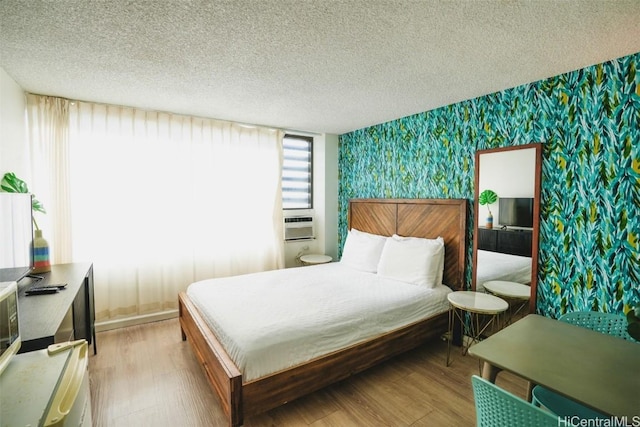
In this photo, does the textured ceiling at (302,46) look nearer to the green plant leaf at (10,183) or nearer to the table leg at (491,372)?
the green plant leaf at (10,183)

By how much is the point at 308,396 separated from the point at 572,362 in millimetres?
1648

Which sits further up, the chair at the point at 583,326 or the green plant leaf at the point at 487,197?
the green plant leaf at the point at 487,197

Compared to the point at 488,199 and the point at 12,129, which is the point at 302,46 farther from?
the point at 12,129

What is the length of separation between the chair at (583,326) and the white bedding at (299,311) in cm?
108

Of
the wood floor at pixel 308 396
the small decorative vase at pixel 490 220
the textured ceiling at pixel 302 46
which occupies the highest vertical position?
the textured ceiling at pixel 302 46

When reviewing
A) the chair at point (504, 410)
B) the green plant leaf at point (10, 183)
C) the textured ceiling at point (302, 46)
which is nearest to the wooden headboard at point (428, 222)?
the textured ceiling at point (302, 46)

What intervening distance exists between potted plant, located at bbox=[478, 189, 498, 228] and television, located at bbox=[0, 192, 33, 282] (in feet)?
12.0

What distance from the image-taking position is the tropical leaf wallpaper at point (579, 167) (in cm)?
201

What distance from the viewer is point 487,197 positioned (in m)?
2.80

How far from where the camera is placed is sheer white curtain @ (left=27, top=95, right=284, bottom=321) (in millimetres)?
3152

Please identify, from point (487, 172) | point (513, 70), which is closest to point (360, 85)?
point (513, 70)

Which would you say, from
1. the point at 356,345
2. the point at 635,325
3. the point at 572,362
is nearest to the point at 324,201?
the point at 356,345

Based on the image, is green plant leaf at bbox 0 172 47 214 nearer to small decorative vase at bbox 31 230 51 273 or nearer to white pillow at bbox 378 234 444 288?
small decorative vase at bbox 31 230 51 273

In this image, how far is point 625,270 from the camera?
2025 millimetres
